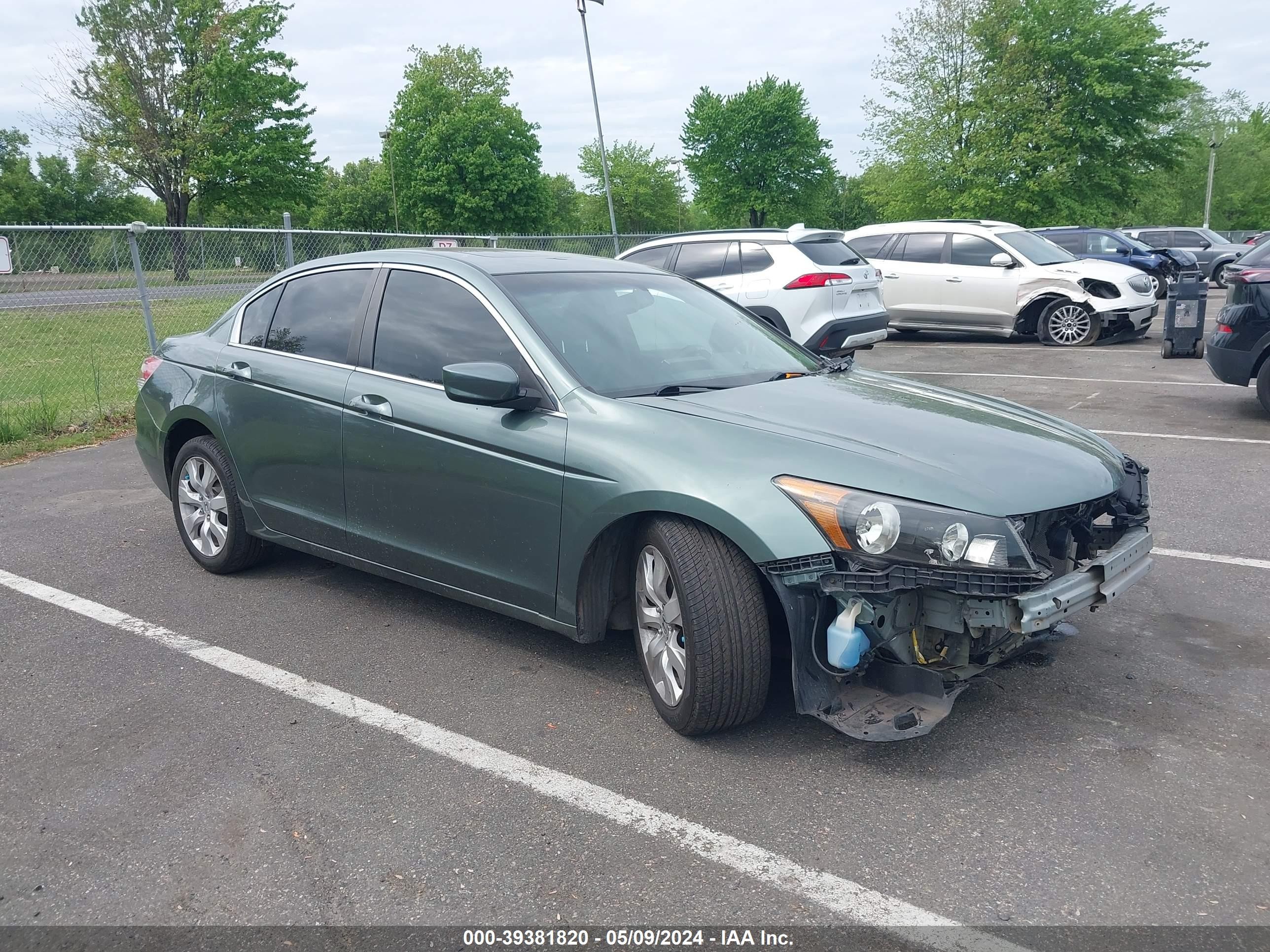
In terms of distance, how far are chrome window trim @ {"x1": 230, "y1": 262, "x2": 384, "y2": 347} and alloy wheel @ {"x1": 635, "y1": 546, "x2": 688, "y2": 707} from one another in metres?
1.86

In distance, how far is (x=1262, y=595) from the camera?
4820 mm

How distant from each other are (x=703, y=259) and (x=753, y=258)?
68 centimetres

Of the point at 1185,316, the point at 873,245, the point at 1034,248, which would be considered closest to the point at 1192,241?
the point at 1034,248

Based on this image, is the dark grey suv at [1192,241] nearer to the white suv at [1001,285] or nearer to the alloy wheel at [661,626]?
the white suv at [1001,285]

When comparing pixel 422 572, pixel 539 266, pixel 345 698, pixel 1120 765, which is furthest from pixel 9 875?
pixel 1120 765

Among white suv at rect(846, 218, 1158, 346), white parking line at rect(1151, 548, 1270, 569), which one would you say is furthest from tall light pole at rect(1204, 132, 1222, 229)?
white parking line at rect(1151, 548, 1270, 569)

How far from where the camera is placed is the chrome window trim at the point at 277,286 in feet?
15.7

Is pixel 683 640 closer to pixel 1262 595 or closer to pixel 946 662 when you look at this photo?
pixel 946 662

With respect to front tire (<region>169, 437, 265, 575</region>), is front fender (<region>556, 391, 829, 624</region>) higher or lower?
higher

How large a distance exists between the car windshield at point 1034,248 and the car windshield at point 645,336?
11.3 metres

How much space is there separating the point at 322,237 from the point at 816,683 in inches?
426

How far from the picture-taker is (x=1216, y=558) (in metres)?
5.36

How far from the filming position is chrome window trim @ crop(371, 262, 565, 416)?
12.8 ft

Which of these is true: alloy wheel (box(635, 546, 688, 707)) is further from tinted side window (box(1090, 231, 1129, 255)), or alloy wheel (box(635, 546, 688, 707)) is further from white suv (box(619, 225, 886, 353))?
tinted side window (box(1090, 231, 1129, 255))
